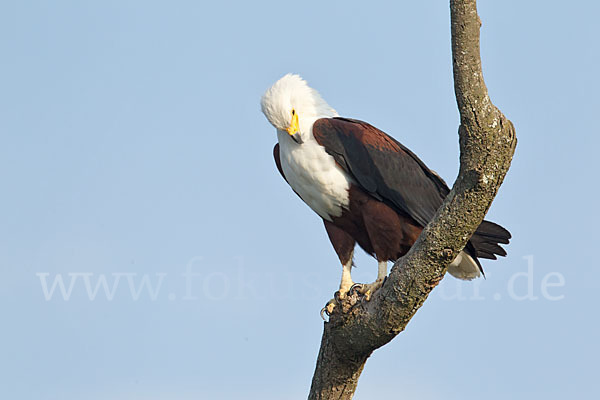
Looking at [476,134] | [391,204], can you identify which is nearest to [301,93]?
[391,204]

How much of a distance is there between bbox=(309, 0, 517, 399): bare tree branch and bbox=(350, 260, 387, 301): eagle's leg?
0.11m

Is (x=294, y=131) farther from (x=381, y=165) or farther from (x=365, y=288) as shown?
(x=365, y=288)

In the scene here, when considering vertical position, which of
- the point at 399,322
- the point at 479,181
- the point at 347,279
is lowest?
the point at 399,322

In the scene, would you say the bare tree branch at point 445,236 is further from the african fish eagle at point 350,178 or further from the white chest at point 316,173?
the white chest at point 316,173

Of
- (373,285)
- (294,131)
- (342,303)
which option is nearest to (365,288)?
(373,285)

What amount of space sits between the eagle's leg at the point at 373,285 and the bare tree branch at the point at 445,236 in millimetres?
112

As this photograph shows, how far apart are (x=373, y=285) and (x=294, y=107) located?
4.88 feet

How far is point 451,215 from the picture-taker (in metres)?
4.72

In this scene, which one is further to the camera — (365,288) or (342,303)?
(365,288)

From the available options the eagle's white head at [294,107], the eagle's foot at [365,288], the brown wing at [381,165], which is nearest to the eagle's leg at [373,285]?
the eagle's foot at [365,288]

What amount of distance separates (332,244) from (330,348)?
1.32m

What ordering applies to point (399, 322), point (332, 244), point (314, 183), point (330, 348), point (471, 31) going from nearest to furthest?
point (471, 31)
point (399, 322)
point (330, 348)
point (314, 183)
point (332, 244)

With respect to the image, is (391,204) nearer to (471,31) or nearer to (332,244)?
(332,244)

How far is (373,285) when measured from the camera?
6.04 metres
